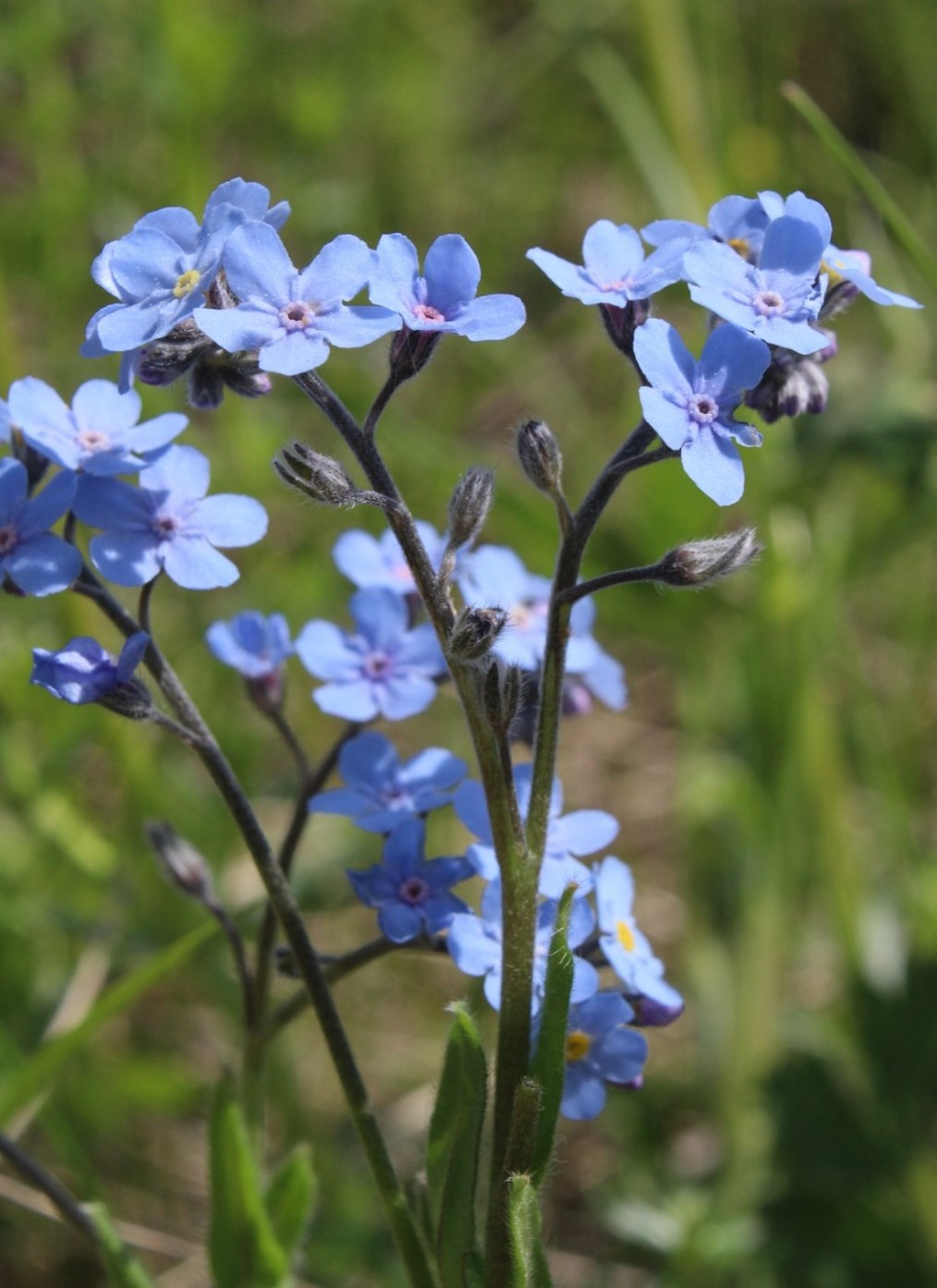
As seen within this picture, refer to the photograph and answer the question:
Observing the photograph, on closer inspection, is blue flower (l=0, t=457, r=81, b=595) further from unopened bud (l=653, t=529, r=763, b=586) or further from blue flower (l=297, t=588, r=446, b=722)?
unopened bud (l=653, t=529, r=763, b=586)

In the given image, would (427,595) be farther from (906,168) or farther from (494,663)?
(906,168)

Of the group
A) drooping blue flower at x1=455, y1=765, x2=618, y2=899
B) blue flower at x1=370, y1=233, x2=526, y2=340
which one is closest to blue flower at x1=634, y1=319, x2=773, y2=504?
blue flower at x1=370, y1=233, x2=526, y2=340

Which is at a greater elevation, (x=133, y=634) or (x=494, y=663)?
(x=133, y=634)

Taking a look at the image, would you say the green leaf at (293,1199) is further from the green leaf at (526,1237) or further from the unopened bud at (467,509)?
the unopened bud at (467,509)

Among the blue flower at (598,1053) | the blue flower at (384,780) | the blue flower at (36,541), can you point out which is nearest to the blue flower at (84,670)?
the blue flower at (36,541)

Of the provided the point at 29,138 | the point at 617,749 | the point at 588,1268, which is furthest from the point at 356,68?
the point at 588,1268
